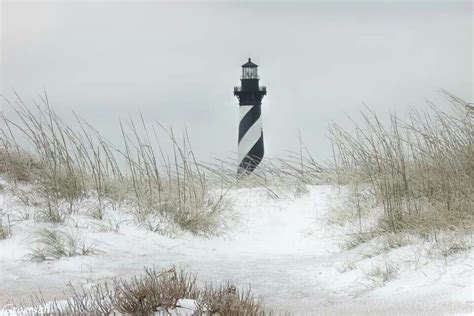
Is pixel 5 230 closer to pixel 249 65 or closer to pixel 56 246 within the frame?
pixel 56 246

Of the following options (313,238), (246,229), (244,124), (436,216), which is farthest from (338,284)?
(244,124)

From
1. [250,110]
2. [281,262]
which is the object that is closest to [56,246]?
[281,262]

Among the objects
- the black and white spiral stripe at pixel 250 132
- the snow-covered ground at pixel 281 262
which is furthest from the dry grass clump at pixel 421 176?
the black and white spiral stripe at pixel 250 132

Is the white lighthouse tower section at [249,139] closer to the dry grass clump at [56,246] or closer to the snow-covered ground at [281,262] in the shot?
the snow-covered ground at [281,262]

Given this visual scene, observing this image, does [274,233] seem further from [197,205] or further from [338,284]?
[338,284]

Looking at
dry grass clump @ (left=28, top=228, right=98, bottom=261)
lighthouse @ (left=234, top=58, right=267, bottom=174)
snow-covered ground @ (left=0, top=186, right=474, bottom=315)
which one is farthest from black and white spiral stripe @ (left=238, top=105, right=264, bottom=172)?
dry grass clump @ (left=28, top=228, right=98, bottom=261)

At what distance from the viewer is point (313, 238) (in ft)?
24.3

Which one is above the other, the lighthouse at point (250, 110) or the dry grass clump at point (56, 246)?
the lighthouse at point (250, 110)

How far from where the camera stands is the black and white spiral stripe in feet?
65.9

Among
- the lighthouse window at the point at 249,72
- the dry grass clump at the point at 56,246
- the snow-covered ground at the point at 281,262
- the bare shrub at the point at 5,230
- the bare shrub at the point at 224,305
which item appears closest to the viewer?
the bare shrub at the point at 224,305

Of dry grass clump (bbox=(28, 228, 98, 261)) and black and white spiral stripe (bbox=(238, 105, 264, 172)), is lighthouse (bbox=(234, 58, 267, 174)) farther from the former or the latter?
dry grass clump (bbox=(28, 228, 98, 261))

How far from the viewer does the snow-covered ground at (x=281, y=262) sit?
15.7 ft

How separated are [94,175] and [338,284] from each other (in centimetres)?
339

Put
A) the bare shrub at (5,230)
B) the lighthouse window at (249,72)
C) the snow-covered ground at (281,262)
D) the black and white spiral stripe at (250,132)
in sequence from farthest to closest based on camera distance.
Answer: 1. the lighthouse window at (249,72)
2. the black and white spiral stripe at (250,132)
3. the bare shrub at (5,230)
4. the snow-covered ground at (281,262)
